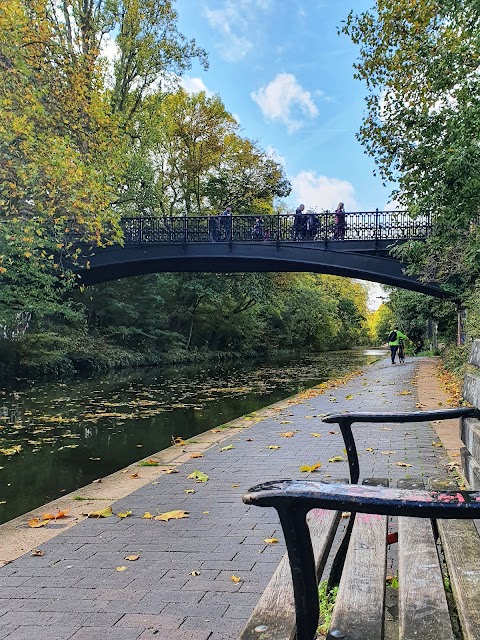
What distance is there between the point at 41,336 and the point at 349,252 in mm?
11696

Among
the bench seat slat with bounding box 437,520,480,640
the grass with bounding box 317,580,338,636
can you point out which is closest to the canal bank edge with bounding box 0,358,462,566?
the grass with bounding box 317,580,338,636

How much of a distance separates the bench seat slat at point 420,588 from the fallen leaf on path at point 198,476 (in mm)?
3060

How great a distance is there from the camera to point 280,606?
1687 millimetres

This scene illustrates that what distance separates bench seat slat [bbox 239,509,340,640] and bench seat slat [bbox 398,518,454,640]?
27 cm

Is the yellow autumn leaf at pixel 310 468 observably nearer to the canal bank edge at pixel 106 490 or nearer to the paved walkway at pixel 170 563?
the paved walkway at pixel 170 563

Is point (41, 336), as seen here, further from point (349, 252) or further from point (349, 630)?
point (349, 630)

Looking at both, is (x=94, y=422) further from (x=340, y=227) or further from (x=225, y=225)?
(x=225, y=225)

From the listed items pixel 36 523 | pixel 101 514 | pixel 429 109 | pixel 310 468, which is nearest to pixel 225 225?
pixel 429 109

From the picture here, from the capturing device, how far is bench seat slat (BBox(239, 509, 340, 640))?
5.01 feet

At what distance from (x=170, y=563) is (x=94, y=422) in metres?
7.62

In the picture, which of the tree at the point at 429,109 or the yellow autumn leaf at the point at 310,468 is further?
the tree at the point at 429,109

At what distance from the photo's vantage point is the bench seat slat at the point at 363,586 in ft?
4.96

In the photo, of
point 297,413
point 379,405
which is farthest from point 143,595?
point 379,405

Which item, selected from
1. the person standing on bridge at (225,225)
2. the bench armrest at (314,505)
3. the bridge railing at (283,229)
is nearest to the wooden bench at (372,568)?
the bench armrest at (314,505)
